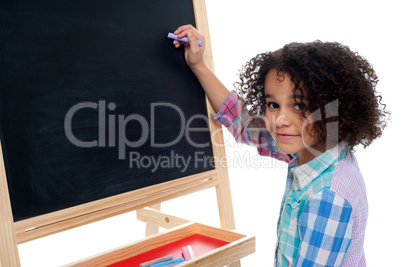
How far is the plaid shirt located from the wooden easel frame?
27 cm

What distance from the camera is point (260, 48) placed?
2.44 m

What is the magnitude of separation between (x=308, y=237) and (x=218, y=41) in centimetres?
158

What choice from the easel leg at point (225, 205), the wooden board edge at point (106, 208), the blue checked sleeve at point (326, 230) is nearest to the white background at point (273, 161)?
the easel leg at point (225, 205)

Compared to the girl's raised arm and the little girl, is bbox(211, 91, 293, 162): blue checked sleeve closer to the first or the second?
the girl's raised arm

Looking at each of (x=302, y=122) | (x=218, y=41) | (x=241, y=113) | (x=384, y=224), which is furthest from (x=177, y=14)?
(x=384, y=224)

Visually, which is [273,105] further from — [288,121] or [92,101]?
[92,101]

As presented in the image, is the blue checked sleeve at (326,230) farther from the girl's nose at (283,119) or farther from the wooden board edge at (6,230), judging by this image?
the wooden board edge at (6,230)

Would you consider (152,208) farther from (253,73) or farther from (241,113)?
(253,73)

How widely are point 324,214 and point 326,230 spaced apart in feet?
0.15

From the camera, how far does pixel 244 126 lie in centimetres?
166

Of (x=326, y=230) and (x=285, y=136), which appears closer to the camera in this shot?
(x=326, y=230)

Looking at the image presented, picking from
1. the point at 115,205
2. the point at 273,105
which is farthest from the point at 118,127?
the point at 273,105

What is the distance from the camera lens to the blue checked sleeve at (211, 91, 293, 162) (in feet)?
5.14

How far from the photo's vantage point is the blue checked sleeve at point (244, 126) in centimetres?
157
